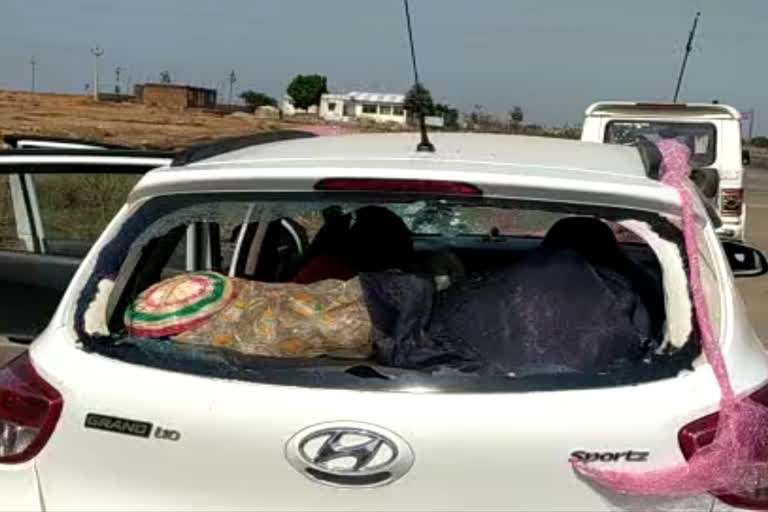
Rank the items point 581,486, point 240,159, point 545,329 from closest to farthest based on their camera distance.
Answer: point 581,486 → point 545,329 → point 240,159

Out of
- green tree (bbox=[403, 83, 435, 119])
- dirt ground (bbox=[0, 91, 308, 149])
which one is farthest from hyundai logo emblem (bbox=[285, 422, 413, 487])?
dirt ground (bbox=[0, 91, 308, 149])

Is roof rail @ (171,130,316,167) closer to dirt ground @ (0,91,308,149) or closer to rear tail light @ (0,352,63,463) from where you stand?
rear tail light @ (0,352,63,463)

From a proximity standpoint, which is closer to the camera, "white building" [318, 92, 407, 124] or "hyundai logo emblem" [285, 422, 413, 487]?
"hyundai logo emblem" [285, 422, 413, 487]

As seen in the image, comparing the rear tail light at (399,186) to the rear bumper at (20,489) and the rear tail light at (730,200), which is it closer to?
the rear bumper at (20,489)

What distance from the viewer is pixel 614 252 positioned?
10.9ft

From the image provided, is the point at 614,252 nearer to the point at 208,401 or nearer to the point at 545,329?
the point at 545,329

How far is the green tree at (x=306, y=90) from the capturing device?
106 m

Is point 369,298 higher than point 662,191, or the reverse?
point 662,191

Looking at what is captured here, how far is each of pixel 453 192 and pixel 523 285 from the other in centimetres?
38

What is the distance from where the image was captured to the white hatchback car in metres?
2.44

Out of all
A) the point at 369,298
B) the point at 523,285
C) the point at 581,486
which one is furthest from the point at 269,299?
the point at 581,486

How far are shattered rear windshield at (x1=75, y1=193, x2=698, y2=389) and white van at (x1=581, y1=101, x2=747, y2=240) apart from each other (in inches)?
389

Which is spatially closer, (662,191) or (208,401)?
(208,401)

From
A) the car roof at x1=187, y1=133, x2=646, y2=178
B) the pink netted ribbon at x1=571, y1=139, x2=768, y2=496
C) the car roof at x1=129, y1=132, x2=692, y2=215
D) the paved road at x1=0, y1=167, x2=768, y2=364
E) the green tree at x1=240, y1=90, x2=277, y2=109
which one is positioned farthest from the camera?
the green tree at x1=240, y1=90, x2=277, y2=109
